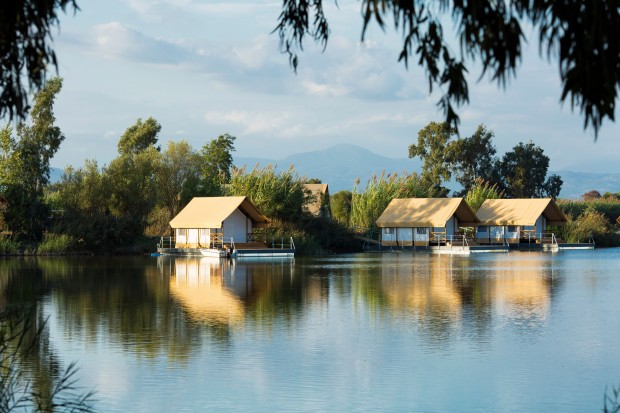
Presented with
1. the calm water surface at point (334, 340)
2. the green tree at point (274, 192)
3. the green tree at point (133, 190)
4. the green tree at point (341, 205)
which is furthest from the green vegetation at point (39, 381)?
the green tree at point (341, 205)

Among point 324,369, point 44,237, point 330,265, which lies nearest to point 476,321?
point 324,369

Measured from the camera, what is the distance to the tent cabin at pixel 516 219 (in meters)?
66.3

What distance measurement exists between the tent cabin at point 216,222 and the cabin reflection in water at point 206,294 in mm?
8992

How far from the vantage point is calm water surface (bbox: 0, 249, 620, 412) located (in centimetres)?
1223

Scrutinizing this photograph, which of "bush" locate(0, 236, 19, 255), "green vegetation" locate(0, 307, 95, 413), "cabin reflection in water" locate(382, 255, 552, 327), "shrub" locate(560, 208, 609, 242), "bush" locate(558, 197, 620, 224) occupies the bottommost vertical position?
"green vegetation" locate(0, 307, 95, 413)

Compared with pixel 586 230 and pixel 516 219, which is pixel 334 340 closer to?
pixel 516 219

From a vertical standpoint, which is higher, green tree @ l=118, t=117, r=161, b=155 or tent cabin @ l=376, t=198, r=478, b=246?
green tree @ l=118, t=117, r=161, b=155

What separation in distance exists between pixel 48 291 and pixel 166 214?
3111cm

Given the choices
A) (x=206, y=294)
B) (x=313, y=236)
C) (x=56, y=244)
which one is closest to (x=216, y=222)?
(x=313, y=236)

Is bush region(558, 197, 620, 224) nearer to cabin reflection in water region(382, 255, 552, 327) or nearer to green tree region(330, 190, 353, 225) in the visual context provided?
green tree region(330, 190, 353, 225)

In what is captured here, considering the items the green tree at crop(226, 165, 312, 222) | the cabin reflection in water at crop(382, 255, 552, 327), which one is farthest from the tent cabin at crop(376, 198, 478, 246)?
the cabin reflection in water at crop(382, 255, 552, 327)

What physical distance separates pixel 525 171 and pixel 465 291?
61.3 meters

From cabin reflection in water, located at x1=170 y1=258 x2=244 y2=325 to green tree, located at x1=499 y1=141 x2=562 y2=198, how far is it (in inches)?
1943

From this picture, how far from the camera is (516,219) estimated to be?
217 ft
